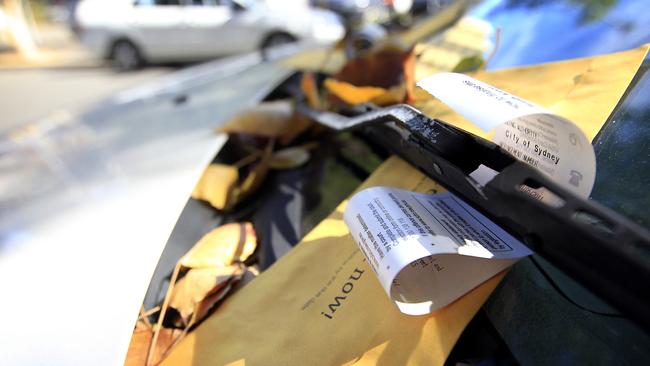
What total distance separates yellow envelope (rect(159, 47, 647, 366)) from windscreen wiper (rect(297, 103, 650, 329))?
11cm

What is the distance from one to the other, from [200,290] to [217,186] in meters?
0.23

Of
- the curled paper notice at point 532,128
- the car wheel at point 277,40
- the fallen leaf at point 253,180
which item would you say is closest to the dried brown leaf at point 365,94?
the fallen leaf at point 253,180

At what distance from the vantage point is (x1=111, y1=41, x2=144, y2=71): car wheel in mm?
4758

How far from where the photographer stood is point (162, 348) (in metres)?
0.48

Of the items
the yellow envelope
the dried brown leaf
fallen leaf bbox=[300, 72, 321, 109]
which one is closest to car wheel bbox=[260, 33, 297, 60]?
fallen leaf bbox=[300, 72, 321, 109]

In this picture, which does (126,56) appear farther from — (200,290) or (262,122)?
(200,290)

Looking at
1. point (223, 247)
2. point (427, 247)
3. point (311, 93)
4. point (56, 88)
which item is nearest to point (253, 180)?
point (223, 247)

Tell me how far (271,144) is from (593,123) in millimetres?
558

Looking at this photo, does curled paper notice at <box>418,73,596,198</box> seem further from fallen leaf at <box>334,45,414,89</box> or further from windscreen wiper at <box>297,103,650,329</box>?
fallen leaf at <box>334,45,414,89</box>

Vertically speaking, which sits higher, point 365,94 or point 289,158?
point 365,94

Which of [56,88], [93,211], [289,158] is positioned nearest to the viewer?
[93,211]

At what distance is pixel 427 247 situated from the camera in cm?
38

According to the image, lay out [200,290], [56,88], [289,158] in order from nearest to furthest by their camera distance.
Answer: [200,290], [289,158], [56,88]

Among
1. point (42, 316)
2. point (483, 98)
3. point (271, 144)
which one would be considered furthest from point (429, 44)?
point (42, 316)
